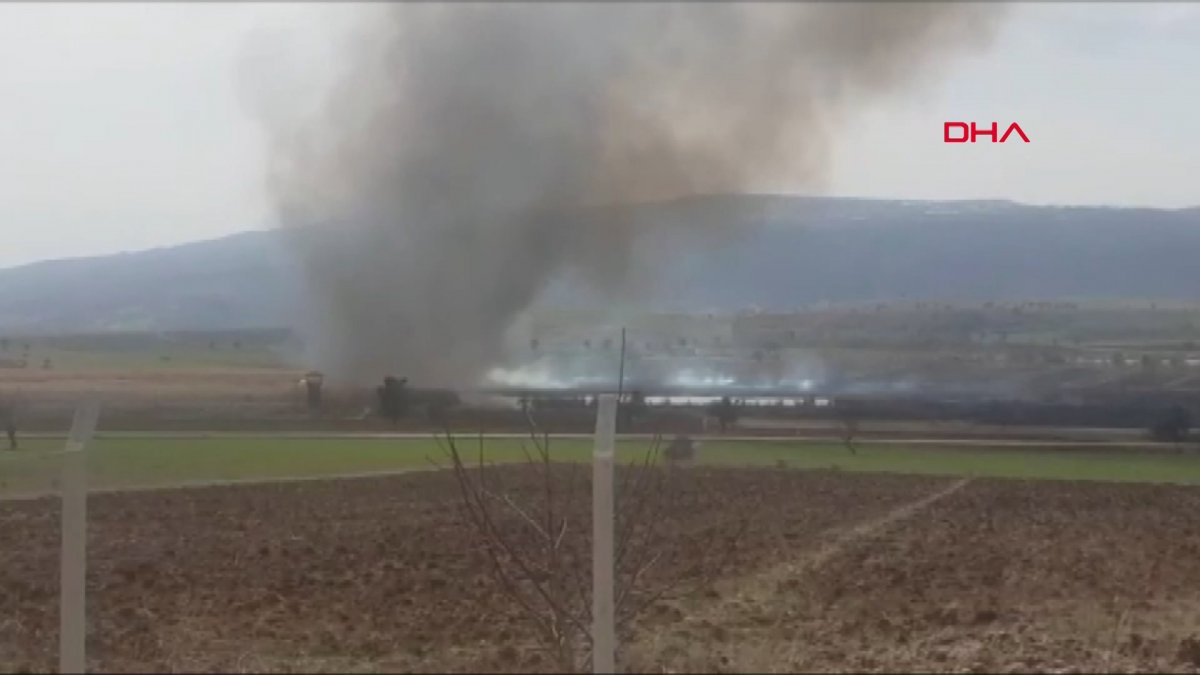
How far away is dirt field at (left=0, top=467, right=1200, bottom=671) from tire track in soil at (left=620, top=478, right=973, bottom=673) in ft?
0.13

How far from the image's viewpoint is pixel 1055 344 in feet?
230

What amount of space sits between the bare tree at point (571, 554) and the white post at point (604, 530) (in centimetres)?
136

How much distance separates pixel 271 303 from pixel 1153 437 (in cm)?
4297

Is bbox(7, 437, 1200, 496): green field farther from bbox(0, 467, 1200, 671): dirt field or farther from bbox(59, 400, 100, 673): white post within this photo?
bbox(59, 400, 100, 673): white post

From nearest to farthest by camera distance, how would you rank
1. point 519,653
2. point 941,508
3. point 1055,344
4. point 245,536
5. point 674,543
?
point 519,653 → point 674,543 → point 245,536 → point 941,508 → point 1055,344

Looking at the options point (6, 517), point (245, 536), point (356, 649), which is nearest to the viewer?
point (356, 649)

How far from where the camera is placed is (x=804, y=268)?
82500 millimetres

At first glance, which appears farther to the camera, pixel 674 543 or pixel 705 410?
pixel 705 410

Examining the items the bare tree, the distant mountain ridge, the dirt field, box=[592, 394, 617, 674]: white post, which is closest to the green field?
the dirt field

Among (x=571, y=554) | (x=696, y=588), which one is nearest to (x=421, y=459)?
(x=696, y=588)

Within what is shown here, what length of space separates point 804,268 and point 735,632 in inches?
2863

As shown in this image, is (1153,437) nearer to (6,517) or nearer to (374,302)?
(374,302)

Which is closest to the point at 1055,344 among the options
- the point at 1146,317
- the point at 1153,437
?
the point at 1146,317

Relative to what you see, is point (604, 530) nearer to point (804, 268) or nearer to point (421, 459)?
point (421, 459)
